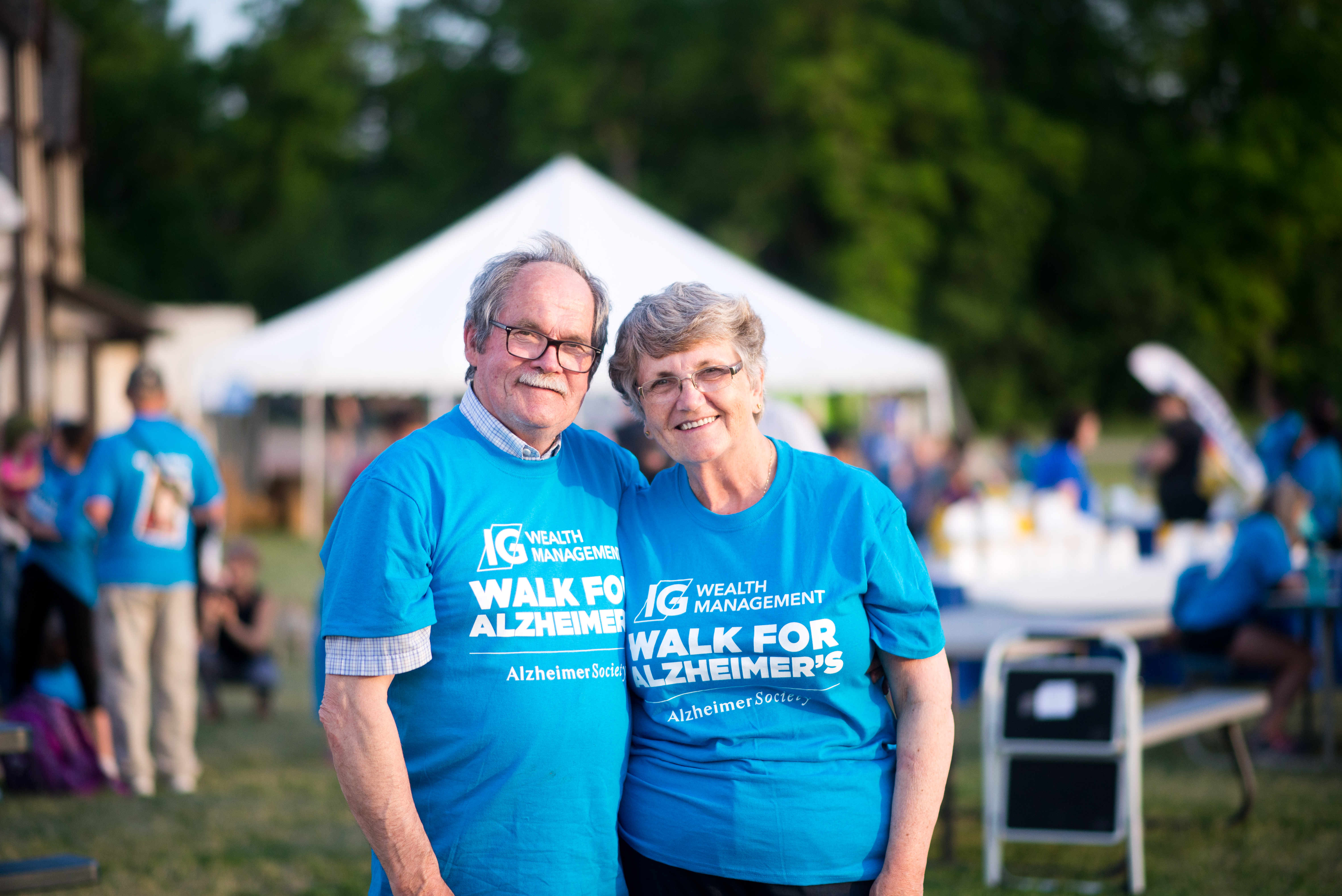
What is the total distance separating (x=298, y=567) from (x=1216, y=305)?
99.5ft

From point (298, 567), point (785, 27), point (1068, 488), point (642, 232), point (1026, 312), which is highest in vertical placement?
point (785, 27)

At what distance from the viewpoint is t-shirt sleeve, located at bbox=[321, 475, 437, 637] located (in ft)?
6.83

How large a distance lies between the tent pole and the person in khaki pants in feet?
44.6

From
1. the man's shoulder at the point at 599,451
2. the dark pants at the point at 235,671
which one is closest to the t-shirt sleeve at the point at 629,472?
the man's shoulder at the point at 599,451

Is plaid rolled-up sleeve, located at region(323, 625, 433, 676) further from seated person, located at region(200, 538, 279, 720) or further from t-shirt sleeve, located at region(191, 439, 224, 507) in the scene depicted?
seated person, located at region(200, 538, 279, 720)

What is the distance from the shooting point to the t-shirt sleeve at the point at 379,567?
2082 mm

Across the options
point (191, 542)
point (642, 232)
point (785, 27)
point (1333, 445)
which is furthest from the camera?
point (785, 27)

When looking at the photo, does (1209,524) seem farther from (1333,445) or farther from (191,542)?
(191,542)

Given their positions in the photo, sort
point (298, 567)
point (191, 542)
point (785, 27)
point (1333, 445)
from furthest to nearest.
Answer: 1. point (785, 27)
2. point (298, 567)
3. point (1333, 445)
4. point (191, 542)

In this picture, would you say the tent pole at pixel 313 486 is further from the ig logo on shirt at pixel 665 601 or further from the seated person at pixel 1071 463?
the ig logo on shirt at pixel 665 601

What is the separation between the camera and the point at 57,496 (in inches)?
277

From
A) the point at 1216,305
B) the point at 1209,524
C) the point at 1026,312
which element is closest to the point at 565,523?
the point at 1209,524

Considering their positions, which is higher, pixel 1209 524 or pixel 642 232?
pixel 642 232

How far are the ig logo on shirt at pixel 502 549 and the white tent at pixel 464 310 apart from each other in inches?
301
